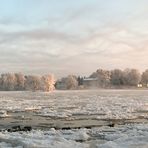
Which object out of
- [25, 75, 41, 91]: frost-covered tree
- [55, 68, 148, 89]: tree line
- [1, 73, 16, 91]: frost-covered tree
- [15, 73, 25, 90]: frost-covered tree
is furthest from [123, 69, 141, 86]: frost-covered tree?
[1, 73, 16, 91]: frost-covered tree

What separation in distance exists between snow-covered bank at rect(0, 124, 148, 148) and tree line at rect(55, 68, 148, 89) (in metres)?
77.4

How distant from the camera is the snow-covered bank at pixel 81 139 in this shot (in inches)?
332

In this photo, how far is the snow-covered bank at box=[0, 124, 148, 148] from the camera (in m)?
8.44

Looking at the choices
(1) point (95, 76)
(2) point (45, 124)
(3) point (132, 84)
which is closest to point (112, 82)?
(3) point (132, 84)

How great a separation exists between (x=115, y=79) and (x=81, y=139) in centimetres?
8259

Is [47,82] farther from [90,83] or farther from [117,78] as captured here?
[90,83]

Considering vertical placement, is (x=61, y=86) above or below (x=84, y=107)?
above

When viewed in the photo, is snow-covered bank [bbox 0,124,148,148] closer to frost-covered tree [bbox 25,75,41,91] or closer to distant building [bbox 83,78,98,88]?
frost-covered tree [bbox 25,75,41,91]

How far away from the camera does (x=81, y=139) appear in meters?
9.51

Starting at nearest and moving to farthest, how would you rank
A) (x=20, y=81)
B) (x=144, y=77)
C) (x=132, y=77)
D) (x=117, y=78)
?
(x=20, y=81) → (x=132, y=77) → (x=117, y=78) → (x=144, y=77)

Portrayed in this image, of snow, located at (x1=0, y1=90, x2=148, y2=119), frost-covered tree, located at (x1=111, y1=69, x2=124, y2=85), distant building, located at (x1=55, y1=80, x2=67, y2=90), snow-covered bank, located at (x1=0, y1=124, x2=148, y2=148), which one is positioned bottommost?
snow-covered bank, located at (x1=0, y1=124, x2=148, y2=148)

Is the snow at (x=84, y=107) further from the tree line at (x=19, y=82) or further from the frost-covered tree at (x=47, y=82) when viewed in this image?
the tree line at (x=19, y=82)

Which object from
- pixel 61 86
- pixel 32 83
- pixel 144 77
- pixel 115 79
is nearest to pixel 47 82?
pixel 32 83

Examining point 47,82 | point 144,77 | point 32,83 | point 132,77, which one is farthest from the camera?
point 144,77
